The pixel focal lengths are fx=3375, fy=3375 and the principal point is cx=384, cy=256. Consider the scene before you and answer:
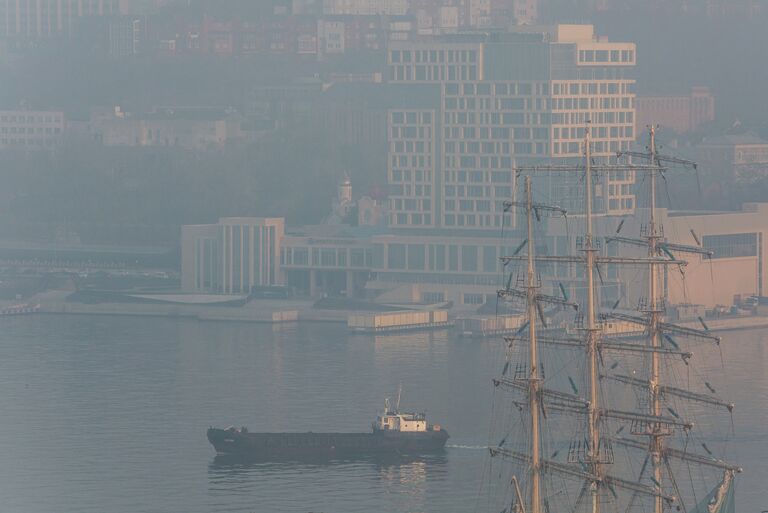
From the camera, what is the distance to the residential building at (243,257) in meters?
97.2

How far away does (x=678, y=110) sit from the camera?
5266 inches

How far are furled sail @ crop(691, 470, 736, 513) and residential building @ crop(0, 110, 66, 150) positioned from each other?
90.7 metres

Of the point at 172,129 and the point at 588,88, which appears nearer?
the point at 588,88

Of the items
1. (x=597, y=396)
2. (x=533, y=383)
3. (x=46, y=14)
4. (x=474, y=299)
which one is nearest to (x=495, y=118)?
(x=474, y=299)

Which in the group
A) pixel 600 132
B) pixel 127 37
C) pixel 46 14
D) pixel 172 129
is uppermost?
pixel 46 14

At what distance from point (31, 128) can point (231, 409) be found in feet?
237

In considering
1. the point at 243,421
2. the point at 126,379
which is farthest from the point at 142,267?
the point at 243,421

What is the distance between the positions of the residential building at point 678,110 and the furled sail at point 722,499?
77071mm

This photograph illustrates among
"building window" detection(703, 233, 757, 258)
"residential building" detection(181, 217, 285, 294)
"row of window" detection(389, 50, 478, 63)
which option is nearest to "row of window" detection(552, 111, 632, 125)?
"row of window" detection(389, 50, 478, 63)

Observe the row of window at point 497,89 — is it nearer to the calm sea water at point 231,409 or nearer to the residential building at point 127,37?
the calm sea water at point 231,409

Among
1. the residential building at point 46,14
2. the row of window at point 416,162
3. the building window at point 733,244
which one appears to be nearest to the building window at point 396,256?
the row of window at point 416,162

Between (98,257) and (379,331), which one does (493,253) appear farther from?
(98,257)

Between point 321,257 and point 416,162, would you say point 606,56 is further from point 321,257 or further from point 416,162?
point 321,257

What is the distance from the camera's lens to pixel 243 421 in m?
69.0
